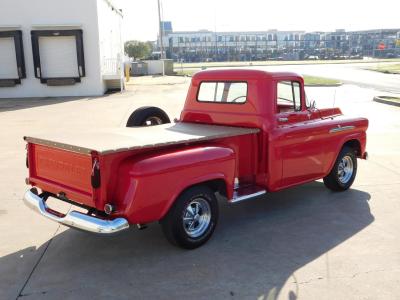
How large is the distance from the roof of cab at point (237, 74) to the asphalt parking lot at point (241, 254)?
171 cm

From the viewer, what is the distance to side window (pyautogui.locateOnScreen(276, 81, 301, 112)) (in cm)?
579

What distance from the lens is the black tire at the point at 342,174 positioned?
648 centimetres

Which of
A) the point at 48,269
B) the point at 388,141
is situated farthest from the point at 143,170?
the point at 388,141

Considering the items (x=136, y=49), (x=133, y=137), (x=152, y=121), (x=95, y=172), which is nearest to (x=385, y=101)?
(x=152, y=121)

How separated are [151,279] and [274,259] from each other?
1.23 m

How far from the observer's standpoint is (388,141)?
33.7 feet

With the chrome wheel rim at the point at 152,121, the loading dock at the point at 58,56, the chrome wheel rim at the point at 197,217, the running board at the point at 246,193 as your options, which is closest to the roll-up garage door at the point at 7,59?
the loading dock at the point at 58,56

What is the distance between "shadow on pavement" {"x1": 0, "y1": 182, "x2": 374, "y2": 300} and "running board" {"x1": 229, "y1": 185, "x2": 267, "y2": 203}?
1.35 ft

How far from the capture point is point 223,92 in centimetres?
602

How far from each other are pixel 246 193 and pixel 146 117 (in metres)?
2.03

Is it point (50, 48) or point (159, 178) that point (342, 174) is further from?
point (50, 48)

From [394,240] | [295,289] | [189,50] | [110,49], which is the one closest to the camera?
[295,289]

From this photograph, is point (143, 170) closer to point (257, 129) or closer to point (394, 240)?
point (257, 129)

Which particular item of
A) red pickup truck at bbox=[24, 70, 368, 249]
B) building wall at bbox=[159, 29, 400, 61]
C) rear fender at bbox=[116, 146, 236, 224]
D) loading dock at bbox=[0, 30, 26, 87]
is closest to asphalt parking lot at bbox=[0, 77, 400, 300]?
red pickup truck at bbox=[24, 70, 368, 249]
